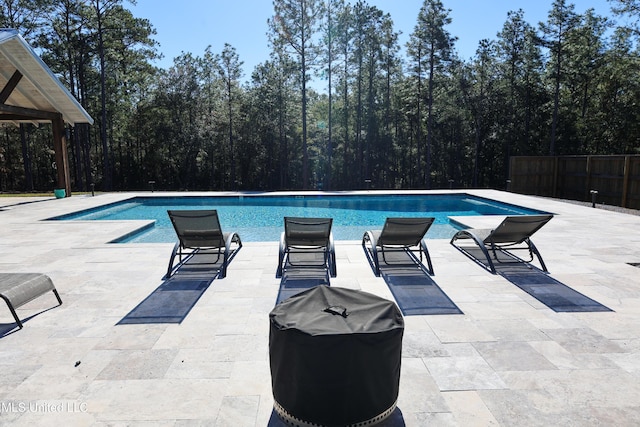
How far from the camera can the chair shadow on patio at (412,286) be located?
4156 millimetres

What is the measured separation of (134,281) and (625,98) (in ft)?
83.0

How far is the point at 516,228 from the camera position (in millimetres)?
5641

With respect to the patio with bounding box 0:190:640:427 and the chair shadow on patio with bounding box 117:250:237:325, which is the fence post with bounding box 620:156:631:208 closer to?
the patio with bounding box 0:190:640:427

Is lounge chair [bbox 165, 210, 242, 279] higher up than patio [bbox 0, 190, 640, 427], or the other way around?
lounge chair [bbox 165, 210, 242, 279]

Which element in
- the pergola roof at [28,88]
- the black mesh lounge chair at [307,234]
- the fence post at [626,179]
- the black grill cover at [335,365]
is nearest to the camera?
the black grill cover at [335,365]

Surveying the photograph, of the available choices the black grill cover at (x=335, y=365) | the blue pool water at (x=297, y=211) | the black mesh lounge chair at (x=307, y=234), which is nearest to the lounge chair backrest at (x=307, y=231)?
the black mesh lounge chair at (x=307, y=234)

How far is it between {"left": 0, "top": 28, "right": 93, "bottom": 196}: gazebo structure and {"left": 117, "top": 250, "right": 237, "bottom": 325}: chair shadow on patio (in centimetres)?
924

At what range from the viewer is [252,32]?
20828 mm

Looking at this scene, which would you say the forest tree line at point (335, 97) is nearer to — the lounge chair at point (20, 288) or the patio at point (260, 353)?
the patio at point (260, 353)

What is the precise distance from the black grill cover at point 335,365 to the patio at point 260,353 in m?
0.36

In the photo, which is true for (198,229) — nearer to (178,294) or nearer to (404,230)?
(178,294)

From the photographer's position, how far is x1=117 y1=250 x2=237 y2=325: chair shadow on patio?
394 cm

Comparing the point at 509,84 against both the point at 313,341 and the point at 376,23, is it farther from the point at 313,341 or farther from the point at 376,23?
the point at 313,341

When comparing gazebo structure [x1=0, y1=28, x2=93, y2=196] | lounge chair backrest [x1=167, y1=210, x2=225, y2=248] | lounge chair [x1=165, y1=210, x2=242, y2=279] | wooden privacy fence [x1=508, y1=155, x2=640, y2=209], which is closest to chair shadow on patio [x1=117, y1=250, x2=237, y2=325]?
lounge chair [x1=165, y1=210, x2=242, y2=279]
